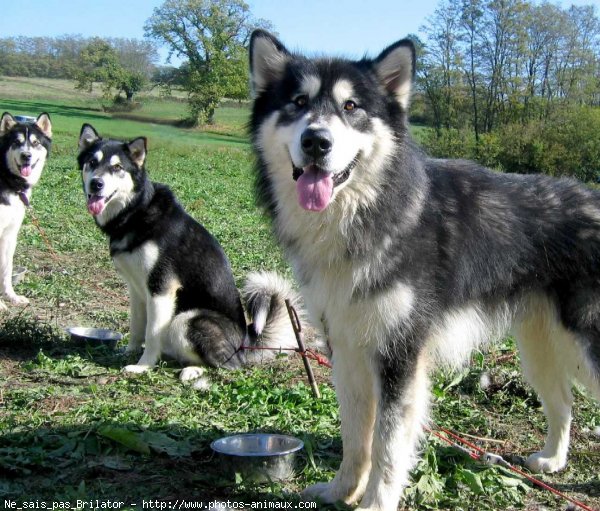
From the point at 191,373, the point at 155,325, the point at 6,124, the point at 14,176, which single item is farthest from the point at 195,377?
the point at 6,124

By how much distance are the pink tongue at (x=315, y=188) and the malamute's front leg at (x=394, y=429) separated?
81 centimetres

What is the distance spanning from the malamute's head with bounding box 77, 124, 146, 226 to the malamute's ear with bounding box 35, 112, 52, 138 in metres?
3.03


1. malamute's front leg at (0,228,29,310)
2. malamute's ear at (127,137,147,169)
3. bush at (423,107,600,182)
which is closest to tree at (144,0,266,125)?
malamute's ear at (127,137,147,169)

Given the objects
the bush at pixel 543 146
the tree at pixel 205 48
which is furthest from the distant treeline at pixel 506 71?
the tree at pixel 205 48

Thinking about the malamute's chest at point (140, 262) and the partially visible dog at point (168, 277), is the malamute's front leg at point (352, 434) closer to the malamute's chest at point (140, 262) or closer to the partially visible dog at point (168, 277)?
the partially visible dog at point (168, 277)

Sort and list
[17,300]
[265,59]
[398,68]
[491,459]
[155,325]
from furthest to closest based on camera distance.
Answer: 1. [17,300]
2. [155,325]
3. [491,459]
4. [265,59]
5. [398,68]

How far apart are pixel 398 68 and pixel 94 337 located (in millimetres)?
3906

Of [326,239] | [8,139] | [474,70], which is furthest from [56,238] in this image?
[474,70]

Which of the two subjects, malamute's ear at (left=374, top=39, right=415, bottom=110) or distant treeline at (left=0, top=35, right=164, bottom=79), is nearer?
malamute's ear at (left=374, top=39, right=415, bottom=110)

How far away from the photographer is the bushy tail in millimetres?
5855

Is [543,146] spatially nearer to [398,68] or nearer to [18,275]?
[18,275]

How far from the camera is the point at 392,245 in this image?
3178 mm

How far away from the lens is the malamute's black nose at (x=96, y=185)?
5.97m

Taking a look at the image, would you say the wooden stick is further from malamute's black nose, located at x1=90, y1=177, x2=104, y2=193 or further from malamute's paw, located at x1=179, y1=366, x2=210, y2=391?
malamute's black nose, located at x1=90, y1=177, x2=104, y2=193
